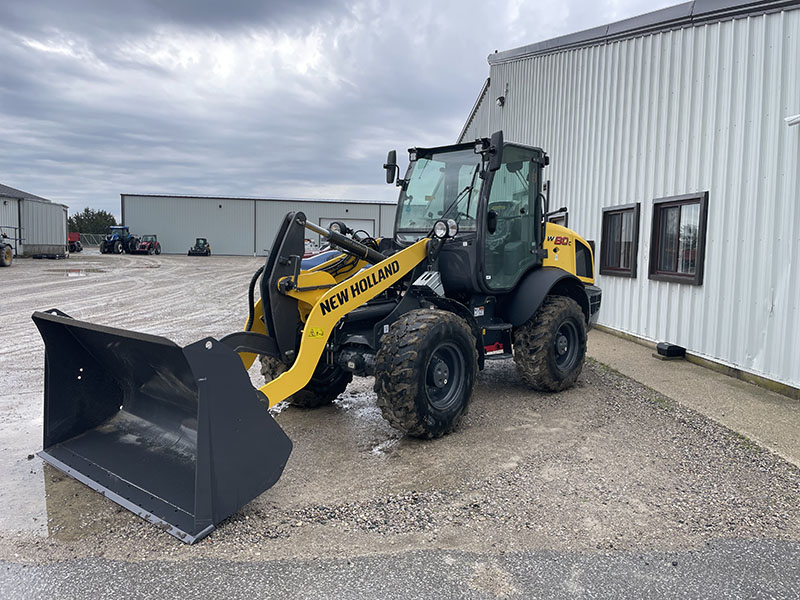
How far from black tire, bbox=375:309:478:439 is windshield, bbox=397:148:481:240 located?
131cm

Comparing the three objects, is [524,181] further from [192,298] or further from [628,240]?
[192,298]

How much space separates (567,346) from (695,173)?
3.24 m

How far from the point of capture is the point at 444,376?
194 inches

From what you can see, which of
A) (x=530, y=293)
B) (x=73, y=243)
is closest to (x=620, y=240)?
(x=530, y=293)

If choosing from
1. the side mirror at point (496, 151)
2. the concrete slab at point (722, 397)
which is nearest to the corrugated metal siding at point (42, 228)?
the concrete slab at point (722, 397)

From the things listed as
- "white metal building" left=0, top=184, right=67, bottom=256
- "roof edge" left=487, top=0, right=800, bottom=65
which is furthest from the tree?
"roof edge" left=487, top=0, right=800, bottom=65

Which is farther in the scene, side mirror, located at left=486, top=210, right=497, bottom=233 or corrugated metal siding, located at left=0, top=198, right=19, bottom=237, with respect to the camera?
corrugated metal siding, located at left=0, top=198, right=19, bottom=237

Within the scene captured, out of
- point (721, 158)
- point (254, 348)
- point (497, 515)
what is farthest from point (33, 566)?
point (721, 158)

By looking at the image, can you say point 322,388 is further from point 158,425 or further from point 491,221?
point 491,221

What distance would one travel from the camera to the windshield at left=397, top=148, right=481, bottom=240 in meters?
5.77

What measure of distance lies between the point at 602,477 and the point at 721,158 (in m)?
5.06

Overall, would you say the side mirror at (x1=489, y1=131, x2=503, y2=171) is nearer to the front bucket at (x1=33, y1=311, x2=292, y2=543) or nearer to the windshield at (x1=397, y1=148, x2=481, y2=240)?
the windshield at (x1=397, y1=148, x2=481, y2=240)

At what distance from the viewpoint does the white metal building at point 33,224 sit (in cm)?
3253

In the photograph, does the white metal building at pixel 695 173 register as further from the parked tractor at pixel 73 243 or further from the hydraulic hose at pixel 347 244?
the parked tractor at pixel 73 243
